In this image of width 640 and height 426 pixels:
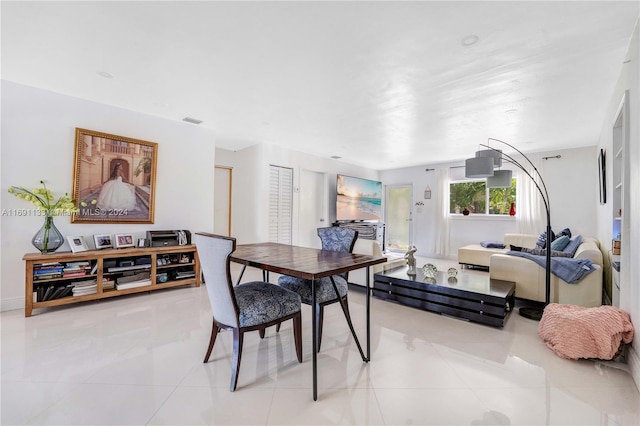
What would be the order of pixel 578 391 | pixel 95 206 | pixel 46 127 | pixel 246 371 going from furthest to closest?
pixel 95 206
pixel 46 127
pixel 246 371
pixel 578 391

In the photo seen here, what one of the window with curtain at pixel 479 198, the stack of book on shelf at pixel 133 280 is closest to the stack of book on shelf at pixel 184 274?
the stack of book on shelf at pixel 133 280

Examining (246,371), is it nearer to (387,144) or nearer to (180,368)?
(180,368)

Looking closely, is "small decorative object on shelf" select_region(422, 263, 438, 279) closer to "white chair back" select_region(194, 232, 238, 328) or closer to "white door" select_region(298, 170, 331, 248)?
"white chair back" select_region(194, 232, 238, 328)

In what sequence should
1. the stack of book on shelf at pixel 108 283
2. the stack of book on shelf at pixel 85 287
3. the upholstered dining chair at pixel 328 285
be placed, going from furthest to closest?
the stack of book on shelf at pixel 108 283, the stack of book on shelf at pixel 85 287, the upholstered dining chair at pixel 328 285

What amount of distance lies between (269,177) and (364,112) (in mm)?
2456

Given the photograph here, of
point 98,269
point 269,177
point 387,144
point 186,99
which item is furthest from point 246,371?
point 387,144

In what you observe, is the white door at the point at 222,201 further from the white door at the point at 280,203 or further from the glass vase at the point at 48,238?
the glass vase at the point at 48,238

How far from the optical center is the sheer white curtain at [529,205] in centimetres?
558

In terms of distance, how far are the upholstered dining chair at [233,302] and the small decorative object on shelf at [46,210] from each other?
2.36 meters

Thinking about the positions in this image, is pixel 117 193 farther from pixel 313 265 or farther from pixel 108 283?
pixel 313 265

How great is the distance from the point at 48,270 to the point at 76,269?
0.73 ft

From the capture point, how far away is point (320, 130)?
441 centimetres

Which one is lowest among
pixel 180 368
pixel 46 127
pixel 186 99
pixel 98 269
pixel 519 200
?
pixel 180 368

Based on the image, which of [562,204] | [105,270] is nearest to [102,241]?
[105,270]
